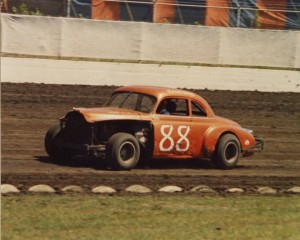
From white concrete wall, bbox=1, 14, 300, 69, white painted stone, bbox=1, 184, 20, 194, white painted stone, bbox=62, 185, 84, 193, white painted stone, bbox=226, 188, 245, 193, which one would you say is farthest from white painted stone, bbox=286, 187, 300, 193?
white concrete wall, bbox=1, 14, 300, 69

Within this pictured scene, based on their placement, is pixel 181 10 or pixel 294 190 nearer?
pixel 294 190

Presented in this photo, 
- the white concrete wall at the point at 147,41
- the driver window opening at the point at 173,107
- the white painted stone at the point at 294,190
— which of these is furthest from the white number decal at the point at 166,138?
the white concrete wall at the point at 147,41

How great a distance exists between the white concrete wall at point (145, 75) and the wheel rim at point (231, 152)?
6.95m

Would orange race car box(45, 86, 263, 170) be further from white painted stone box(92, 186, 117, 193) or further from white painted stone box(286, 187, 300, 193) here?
white painted stone box(286, 187, 300, 193)

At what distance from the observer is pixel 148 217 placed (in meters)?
8.09

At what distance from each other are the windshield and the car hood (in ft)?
0.63

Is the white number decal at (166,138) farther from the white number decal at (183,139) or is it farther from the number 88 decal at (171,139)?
the white number decal at (183,139)

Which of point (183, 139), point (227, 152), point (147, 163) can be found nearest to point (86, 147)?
point (147, 163)

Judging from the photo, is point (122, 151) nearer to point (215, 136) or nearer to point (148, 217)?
point (215, 136)

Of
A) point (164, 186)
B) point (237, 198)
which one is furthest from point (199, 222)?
point (164, 186)

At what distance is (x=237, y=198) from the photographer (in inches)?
387

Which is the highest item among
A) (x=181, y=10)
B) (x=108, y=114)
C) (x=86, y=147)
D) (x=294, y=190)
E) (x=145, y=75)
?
(x=181, y=10)

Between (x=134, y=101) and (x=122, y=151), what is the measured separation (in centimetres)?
114

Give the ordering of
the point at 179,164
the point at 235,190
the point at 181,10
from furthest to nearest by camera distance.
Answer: the point at 181,10, the point at 179,164, the point at 235,190
